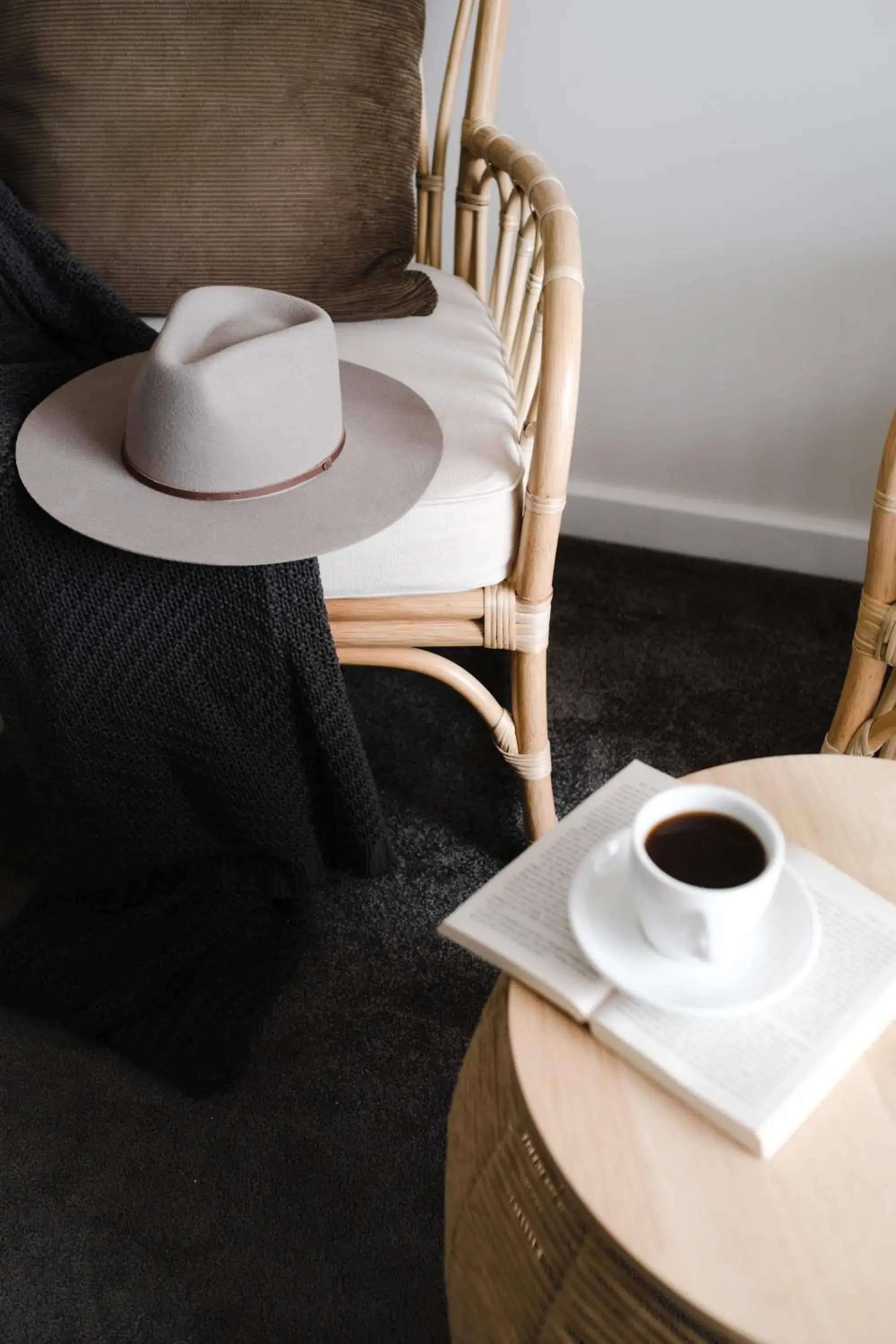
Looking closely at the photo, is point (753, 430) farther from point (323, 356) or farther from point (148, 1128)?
point (148, 1128)

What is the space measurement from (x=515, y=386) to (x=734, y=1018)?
820mm

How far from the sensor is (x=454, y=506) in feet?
3.18

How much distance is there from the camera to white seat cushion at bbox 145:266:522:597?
0.97m

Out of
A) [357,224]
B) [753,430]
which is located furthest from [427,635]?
[753,430]

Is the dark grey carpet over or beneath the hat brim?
beneath

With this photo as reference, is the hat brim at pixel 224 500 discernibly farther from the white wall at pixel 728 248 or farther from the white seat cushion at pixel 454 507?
the white wall at pixel 728 248

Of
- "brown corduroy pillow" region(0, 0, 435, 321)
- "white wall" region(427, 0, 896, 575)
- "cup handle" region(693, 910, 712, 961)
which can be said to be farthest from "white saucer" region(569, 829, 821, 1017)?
"white wall" region(427, 0, 896, 575)

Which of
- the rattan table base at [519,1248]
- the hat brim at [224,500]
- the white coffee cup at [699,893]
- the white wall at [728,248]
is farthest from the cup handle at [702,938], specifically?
the white wall at [728,248]

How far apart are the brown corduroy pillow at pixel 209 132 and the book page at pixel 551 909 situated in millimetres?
716

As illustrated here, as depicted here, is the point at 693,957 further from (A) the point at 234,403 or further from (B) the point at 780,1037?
(A) the point at 234,403

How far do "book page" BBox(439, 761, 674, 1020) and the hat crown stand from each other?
0.39 meters

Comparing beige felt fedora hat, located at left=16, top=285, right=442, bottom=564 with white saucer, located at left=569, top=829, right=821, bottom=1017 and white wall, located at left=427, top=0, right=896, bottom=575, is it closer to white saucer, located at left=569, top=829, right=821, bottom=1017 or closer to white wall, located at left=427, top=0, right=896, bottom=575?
white saucer, located at left=569, top=829, right=821, bottom=1017

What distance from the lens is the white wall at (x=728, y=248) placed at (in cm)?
129

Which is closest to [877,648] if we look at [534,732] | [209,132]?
[534,732]
